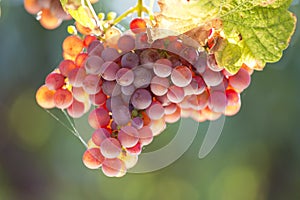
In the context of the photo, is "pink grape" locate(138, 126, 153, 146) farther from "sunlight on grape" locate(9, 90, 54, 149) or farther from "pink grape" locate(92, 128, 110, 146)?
"sunlight on grape" locate(9, 90, 54, 149)

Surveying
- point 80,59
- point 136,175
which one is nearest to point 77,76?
point 80,59

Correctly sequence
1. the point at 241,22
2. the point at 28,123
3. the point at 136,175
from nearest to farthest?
the point at 241,22
the point at 136,175
the point at 28,123

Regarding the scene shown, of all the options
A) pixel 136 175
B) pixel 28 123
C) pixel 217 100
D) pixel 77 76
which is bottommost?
pixel 136 175

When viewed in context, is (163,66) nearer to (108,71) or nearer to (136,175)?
(108,71)

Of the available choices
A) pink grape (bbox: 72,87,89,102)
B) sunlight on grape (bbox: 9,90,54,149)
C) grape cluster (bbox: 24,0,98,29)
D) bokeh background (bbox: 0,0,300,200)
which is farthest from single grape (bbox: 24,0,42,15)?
sunlight on grape (bbox: 9,90,54,149)

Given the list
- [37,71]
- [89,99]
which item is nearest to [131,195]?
[37,71]

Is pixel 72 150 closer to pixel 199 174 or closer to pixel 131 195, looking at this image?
pixel 131 195

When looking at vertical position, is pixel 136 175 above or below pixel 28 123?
below
